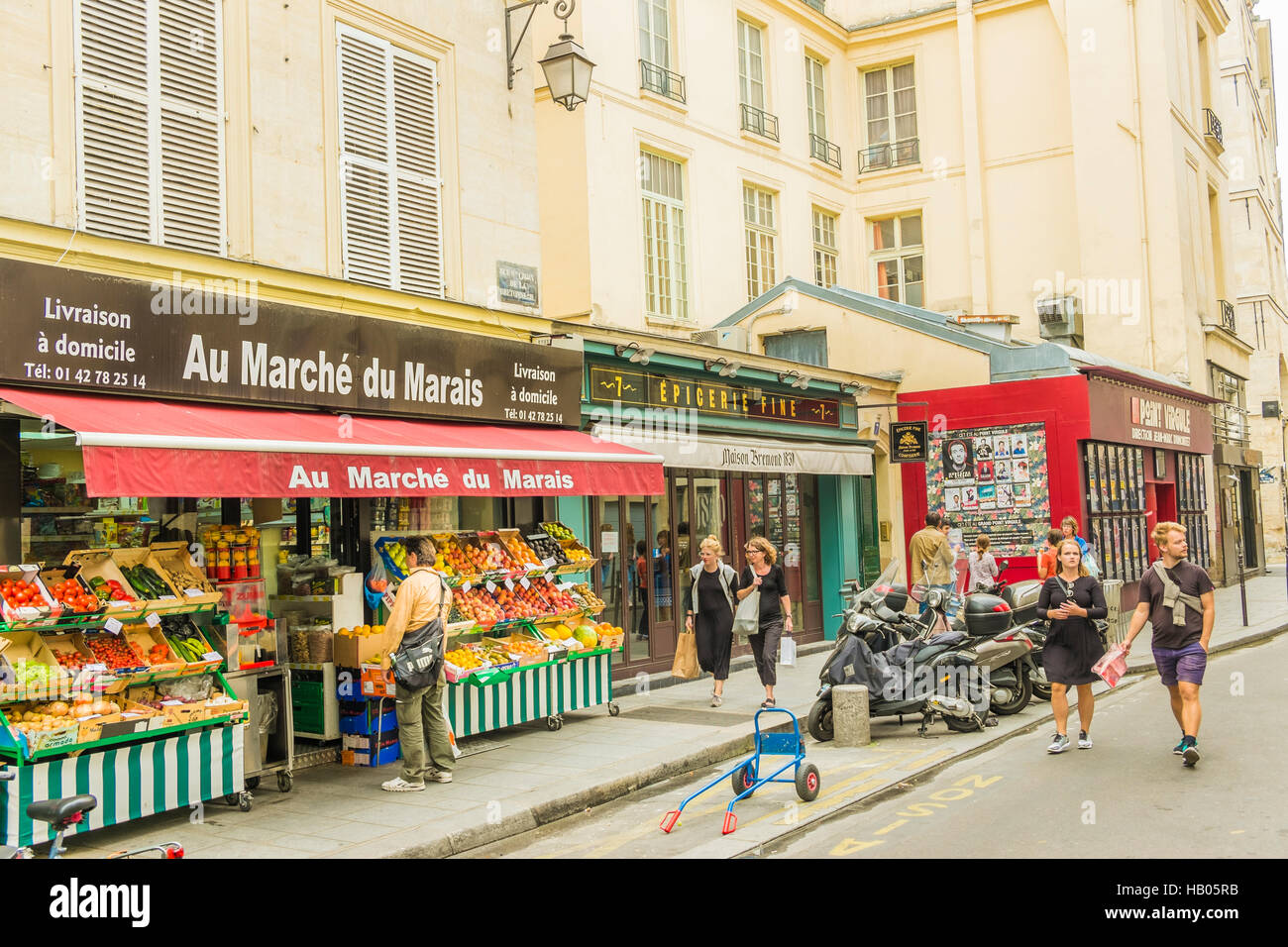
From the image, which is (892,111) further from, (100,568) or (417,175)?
(100,568)

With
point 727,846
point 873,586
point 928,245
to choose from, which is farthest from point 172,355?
point 928,245

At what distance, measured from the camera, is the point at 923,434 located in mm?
18141

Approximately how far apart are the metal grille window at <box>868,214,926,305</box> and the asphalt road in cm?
1434

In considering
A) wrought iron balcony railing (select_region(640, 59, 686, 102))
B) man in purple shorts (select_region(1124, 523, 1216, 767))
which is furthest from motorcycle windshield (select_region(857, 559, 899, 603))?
wrought iron balcony railing (select_region(640, 59, 686, 102))

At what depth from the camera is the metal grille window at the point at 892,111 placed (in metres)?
23.2

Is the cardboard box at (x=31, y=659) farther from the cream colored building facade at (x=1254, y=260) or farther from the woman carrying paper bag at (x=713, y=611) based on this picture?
the cream colored building facade at (x=1254, y=260)

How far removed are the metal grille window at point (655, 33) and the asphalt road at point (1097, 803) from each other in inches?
438

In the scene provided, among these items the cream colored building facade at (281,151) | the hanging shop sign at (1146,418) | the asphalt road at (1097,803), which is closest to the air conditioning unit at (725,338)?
the cream colored building facade at (281,151)

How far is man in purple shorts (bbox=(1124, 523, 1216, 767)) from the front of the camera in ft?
27.2

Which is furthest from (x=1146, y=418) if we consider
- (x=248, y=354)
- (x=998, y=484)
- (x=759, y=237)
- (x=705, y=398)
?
(x=248, y=354)

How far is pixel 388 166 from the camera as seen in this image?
1085 cm

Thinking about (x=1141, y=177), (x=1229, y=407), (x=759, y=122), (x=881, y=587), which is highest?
(x=1141, y=177)

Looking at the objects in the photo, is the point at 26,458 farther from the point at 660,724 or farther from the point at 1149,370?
the point at 1149,370

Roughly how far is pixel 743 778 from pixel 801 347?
12.0 m
